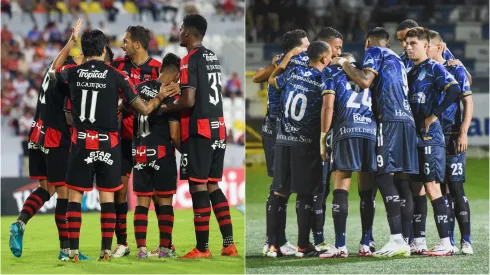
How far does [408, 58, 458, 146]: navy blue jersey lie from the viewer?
6.73m

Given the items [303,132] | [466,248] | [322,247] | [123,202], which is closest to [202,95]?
[303,132]

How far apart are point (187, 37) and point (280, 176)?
1.28m

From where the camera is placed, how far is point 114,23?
73.9 feet

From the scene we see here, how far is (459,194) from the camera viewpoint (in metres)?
7.00

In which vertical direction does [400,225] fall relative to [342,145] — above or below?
below

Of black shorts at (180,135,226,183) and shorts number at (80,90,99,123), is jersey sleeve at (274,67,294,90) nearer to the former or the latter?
black shorts at (180,135,226,183)

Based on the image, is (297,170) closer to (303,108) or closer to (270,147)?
(303,108)

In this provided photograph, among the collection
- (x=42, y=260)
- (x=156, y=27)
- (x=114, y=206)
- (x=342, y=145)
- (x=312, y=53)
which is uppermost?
(x=156, y=27)

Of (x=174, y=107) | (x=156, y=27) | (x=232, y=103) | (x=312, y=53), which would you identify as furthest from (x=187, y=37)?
(x=156, y=27)

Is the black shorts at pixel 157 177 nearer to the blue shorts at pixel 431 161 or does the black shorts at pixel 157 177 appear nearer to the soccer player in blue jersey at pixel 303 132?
the soccer player in blue jersey at pixel 303 132

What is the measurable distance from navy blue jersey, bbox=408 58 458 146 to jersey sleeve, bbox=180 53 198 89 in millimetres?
1712

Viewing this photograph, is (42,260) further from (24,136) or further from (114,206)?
(24,136)

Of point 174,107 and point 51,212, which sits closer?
point 174,107

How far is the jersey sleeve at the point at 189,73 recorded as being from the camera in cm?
642
